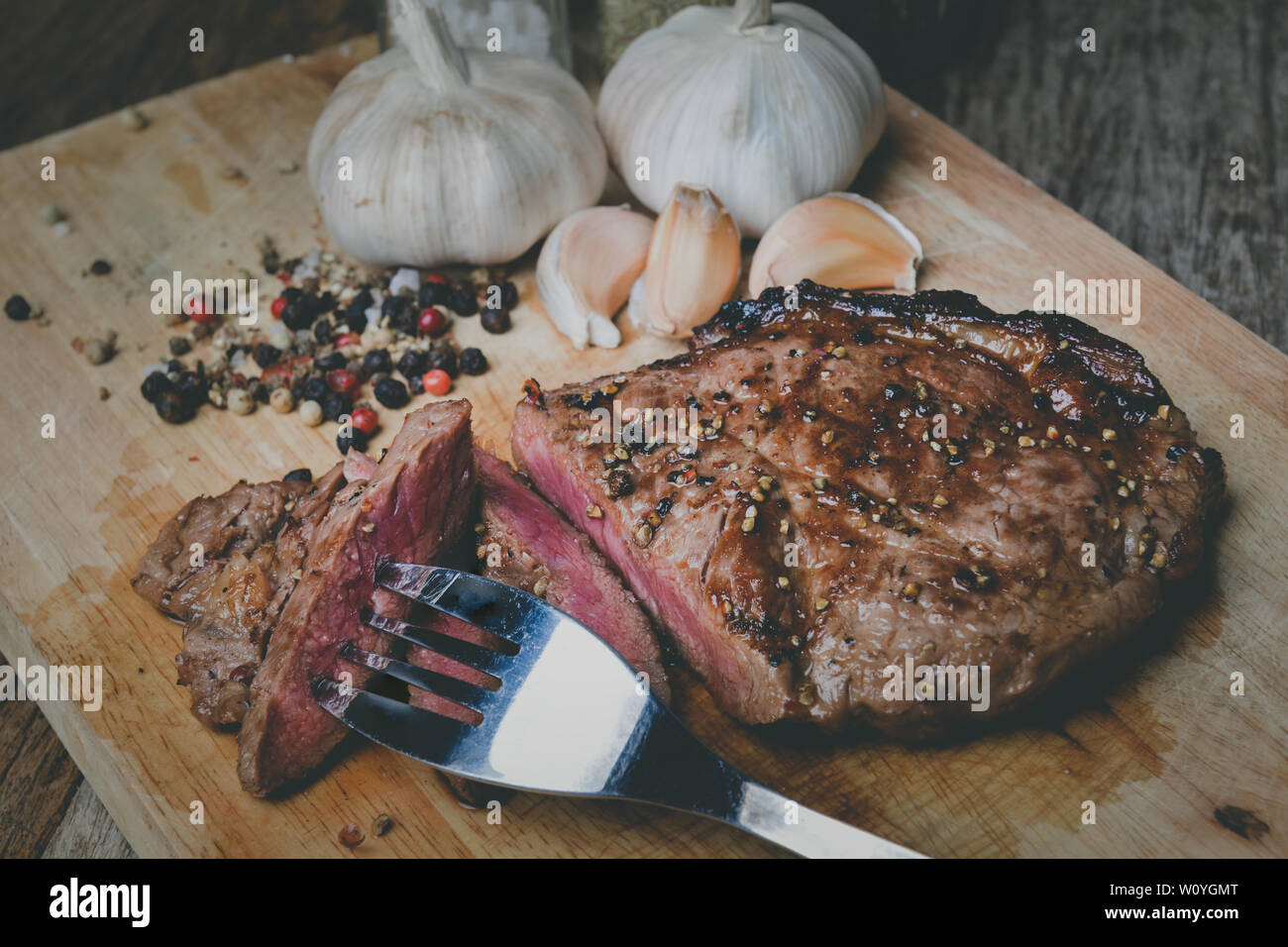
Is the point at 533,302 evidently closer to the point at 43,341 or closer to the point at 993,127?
the point at 43,341

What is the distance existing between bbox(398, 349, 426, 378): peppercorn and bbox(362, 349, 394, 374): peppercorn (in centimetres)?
4

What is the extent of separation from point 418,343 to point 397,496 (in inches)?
41.5

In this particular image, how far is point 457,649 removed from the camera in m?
2.59

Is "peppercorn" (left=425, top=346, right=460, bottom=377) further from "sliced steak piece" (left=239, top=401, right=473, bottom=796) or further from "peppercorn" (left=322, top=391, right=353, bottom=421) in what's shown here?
"sliced steak piece" (left=239, top=401, right=473, bottom=796)

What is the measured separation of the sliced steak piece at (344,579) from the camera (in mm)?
2613

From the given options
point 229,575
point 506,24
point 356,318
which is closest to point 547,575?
point 229,575

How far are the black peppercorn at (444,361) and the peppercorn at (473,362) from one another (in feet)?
0.09

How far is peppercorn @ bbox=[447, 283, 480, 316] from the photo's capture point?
3.77 m

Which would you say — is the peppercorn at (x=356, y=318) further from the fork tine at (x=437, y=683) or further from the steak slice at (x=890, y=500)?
the fork tine at (x=437, y=683)

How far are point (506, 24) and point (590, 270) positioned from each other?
1284 millimetres

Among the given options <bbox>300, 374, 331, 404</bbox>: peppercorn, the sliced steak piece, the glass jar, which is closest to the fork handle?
the sliced steak piece

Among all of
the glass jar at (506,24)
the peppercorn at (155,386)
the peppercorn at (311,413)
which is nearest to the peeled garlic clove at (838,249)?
the glass jar at (506,24)

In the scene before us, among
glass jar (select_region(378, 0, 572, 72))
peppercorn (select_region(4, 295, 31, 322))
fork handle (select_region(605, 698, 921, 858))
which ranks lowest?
fork handle (select_region(605, 698, 921, 858))

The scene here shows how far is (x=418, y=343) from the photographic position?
12.1 ft
